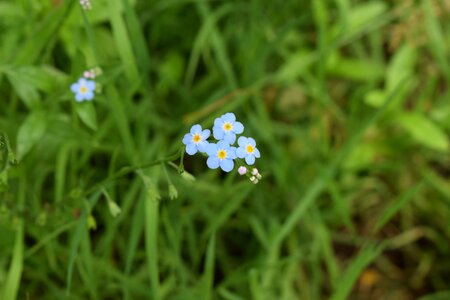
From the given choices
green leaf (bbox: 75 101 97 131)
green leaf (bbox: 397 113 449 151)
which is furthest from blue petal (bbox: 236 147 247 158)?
green leaf (bbox: 397 113 449 151)

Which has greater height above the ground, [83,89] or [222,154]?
[83,89]

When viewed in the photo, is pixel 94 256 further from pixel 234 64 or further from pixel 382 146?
pixel 382 146

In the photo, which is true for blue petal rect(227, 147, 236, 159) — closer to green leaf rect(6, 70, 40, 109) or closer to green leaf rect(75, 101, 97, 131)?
green leaf rect(75, 101, 97, 131)

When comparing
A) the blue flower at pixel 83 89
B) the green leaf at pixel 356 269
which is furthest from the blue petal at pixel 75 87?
the green leaf at pixel 356 269

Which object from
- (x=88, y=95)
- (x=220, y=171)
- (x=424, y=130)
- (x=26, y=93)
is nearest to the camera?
(x=88, y=95)

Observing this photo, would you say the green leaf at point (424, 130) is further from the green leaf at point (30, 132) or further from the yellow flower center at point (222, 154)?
the green leaf at point (30, 132)

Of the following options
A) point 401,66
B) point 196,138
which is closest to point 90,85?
point 196,138

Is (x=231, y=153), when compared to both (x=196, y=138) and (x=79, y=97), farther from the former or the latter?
(x=79, y=97)

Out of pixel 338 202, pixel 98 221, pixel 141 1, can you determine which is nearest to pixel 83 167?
pixel 98 221
